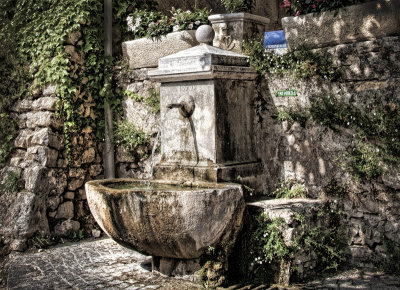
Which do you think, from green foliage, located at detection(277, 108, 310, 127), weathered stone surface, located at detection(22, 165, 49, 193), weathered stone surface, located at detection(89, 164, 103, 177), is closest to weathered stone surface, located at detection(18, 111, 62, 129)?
weathered stone surface, located at detection(22, 165, 49, 193)

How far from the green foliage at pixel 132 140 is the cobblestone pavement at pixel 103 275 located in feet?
4.26

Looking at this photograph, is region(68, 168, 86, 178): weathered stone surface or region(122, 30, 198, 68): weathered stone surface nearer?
region(122, 30, 198, 68): weathered stone surface

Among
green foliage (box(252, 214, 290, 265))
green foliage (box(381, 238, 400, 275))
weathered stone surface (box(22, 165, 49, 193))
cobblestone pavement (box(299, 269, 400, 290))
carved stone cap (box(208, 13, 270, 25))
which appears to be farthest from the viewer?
weathered stone surface (box(22, 165, 49, 193))

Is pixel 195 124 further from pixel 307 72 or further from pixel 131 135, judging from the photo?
pixel 131 135

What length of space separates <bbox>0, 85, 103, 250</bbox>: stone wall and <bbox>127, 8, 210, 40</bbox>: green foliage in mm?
1324

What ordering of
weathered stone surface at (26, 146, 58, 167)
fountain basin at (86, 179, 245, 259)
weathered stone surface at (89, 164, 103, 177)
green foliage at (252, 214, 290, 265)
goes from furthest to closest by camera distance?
weathered stone surface at (89, 164, 103, 177) → weathered stone surface at (26, 146, 58, 167) → green foliage at (252, 214, 290, 265) → fountain basin at (86, 179, 245, 259)

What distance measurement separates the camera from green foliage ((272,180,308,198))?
4744 mm

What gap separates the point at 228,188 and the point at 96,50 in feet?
10.6

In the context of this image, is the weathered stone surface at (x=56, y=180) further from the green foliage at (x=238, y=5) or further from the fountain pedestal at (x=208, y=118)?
the green foliage at (x=238, y=5)

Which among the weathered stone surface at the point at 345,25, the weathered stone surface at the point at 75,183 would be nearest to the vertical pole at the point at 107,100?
the weathered stone surface at the point at 75,183

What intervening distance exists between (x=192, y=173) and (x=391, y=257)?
1909 millimetres

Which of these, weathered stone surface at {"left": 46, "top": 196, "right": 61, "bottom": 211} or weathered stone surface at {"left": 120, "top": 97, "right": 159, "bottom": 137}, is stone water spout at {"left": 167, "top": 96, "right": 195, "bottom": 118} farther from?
weathered stone surface at {"left": 46, "top": 196, "right": 61, "bottom": 211}

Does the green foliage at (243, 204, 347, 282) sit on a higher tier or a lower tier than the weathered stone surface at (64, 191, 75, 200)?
lower

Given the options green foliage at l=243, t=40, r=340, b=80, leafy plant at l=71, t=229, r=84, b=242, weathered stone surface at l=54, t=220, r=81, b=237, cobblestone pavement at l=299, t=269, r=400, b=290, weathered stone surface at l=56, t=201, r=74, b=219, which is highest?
green foliage at l=243, t=40, r=340, b=80
